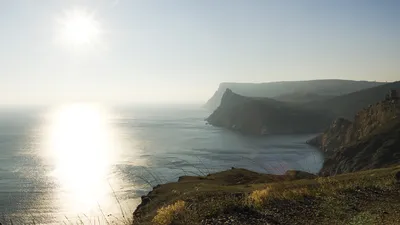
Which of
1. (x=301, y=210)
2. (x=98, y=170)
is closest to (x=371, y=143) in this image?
(x=98, y=170)

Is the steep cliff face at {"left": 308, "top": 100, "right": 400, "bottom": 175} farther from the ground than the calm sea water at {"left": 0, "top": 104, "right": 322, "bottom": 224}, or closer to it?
farther from the ground

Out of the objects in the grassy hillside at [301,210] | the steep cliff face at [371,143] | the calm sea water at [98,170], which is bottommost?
the calm sea water at [98,170]

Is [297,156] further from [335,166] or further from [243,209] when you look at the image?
[243,209]

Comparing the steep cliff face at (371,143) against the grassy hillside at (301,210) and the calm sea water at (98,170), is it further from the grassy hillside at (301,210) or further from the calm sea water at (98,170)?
the grassy hillside at (301,210)

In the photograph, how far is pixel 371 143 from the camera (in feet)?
308

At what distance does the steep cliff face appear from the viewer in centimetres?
8394

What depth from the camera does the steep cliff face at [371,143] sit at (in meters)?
83.9

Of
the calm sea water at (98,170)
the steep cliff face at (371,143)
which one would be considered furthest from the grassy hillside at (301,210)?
the steep cliff face at (371,143)

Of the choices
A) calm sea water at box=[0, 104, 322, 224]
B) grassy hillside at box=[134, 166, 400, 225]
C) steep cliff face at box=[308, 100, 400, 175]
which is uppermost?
grassy hillside at box=[134, 166, 400, 225]

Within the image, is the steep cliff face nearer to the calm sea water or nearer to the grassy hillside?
the calm sea water

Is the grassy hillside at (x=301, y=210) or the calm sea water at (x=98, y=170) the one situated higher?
the grassy hillside at (x=301, y=210)

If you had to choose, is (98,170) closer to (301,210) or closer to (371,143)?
(371,143)

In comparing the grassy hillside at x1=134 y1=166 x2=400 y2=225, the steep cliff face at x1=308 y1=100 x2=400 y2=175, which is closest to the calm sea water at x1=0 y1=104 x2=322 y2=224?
the steep cliff face at x1=308 y1=100 x2=400 y2=175

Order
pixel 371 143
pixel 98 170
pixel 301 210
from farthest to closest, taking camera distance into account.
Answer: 1. pixel 98 170
2. pixel 371 143
3. pixel 301 210
